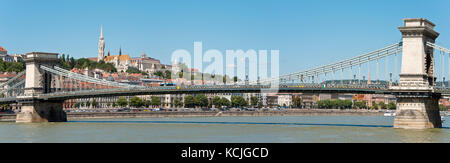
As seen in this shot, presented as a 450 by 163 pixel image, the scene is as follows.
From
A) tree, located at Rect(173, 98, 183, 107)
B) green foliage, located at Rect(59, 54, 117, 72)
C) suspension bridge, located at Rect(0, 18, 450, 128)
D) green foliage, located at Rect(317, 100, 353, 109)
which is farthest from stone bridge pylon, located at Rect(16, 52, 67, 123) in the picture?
green foliage, located at Rect(317, 100, 353, 109)

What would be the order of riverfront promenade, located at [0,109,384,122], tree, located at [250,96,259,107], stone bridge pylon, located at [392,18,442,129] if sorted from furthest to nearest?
1. tree, located at [250,96,259,107]
2. riverfront promenade, located at [0,109,384,122]
3. stone bridge pylon, located at [392,18,442,129]

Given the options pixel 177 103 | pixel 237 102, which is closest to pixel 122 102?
pixel 177 103

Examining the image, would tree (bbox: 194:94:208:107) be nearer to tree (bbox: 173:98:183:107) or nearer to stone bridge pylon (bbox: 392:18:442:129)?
tree (bbox: 173:98:183:107)

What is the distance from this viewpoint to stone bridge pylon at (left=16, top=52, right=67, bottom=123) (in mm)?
56344

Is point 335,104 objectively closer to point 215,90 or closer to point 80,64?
point 80,64

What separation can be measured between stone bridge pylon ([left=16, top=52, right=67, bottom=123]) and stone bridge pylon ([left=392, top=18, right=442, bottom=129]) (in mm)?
29929

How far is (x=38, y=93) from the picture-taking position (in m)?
57.6

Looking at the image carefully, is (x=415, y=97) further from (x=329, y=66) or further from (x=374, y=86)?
(x=329, y=66)

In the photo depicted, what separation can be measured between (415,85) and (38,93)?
3205 cm

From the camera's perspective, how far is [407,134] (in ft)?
122
